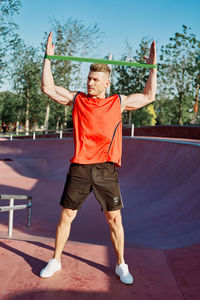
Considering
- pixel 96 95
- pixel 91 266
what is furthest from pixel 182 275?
pixel 96 95

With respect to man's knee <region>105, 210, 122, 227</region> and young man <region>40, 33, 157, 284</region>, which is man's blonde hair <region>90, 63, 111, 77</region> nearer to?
young man <region>40, 33, 157, 284</region>

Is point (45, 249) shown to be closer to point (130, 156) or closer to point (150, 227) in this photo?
point (150, 227)

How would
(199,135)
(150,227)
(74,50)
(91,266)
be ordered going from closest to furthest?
(91,266)
(150,227)
(199,135)
(74,50)

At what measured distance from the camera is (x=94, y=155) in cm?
299

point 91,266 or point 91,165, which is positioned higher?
point 91,165

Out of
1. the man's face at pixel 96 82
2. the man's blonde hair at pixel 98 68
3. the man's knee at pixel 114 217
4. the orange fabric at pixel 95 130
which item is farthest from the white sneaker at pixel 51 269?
the man's blonde hair at pixel 98 68

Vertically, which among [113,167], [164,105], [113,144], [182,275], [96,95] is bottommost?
[182,275]

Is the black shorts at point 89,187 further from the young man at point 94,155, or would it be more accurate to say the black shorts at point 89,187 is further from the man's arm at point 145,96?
the man's arm at point 145,96

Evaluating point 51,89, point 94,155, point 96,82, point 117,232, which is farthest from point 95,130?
point 117,232

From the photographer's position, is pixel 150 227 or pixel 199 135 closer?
pixel 150 227

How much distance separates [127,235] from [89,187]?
11.1ft

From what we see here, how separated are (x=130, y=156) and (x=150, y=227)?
22.3 ft

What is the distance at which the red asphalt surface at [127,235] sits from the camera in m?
2.76

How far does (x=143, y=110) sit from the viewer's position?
54.6m
